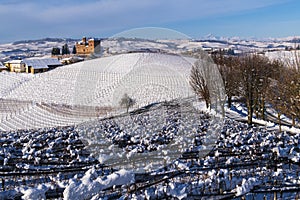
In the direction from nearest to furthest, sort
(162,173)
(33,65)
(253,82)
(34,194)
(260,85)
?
1. (34,194)
2. (162,173)
3. (253,82)
4. (260,85)
5. (33,65)

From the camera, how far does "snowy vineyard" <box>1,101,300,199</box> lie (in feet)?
23.5

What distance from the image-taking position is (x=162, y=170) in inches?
359

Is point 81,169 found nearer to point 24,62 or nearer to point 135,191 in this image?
point 135,191

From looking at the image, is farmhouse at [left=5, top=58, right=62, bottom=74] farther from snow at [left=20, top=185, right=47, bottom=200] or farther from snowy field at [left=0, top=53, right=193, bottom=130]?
snow at [left=20, top=185, right=47, bottom=200]

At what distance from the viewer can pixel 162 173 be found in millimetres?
8789

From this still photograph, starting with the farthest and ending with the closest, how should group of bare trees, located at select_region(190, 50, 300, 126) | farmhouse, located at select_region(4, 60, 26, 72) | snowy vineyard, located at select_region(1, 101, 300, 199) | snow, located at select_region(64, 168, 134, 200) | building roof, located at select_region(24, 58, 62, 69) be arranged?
farmhouse, located at select_region(4, 60, 26, 72), building roof, located at select_region(24, 58, 62, 69), group of bare trees, located at select_region(190, 50, 300, 126), snowy vineyard, located at select_region(1, 101, 300, 199), snow, located at select_region(64, 168, 134, 200)

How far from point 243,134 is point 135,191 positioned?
883 cm

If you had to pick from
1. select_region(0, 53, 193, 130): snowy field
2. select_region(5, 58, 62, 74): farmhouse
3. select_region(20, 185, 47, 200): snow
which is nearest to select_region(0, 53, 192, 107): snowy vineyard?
select_region(0, 53, 193, 130): snowy field

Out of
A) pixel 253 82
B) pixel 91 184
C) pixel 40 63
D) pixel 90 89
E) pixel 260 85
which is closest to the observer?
pixel 91 184

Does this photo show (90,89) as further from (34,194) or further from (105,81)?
(105,81)

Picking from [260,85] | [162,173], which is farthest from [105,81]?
[162,173]

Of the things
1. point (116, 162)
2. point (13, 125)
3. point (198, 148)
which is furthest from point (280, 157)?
point (13, 125)

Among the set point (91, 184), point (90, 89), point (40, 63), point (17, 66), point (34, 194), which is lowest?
point (34, 194)

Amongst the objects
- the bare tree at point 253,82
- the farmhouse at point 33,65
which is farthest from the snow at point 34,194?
the farmhouse at point 33,65
